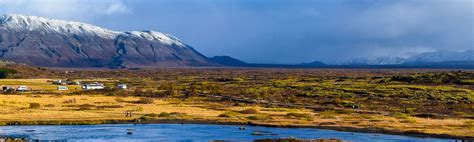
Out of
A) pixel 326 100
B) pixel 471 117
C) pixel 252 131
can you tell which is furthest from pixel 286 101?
pixel 252 131

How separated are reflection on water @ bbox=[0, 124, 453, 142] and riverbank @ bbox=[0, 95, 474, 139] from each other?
300cm

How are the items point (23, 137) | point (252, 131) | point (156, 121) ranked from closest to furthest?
point (23, 137) → point (252, 131) → point (156, 121)

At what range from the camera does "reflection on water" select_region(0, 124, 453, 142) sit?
192ft

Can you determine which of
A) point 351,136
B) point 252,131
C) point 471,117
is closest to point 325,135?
point 351,136

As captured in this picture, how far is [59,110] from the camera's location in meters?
83.7

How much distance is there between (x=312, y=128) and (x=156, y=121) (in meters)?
16.8

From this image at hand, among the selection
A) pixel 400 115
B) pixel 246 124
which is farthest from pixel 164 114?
pixel 400 115

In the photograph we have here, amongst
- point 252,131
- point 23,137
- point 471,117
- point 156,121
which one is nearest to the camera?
point 23,137

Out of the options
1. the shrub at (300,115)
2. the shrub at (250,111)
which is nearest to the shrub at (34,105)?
the shrub at (250,111)

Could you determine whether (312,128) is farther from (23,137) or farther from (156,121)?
(23,137)

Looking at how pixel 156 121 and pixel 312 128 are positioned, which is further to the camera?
pixel 156 121

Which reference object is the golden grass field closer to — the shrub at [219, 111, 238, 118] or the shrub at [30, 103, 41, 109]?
the shrub at [219, 111, 238, 118]

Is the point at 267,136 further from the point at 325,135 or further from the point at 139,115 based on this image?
the point at 139,115

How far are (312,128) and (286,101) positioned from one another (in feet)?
137
